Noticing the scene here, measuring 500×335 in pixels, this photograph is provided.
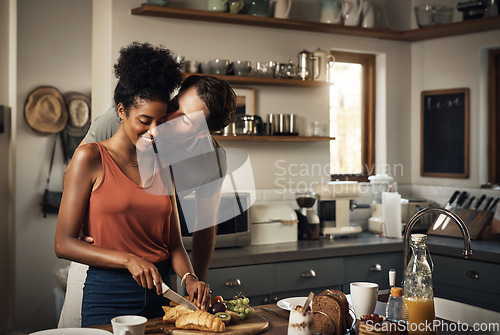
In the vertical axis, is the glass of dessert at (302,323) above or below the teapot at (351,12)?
below

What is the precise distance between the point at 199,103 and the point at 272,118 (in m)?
1.99

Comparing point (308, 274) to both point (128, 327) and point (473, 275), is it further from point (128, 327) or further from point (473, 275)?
point (128, 327)

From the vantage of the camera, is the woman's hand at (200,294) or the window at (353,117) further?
the window at (353,117)

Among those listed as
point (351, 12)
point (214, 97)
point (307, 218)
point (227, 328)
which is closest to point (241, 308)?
point (227, 328)

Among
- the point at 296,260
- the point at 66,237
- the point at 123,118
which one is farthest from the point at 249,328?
the point at 296,260

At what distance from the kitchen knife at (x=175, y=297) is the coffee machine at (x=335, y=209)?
233 centimetres

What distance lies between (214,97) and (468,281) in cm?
229

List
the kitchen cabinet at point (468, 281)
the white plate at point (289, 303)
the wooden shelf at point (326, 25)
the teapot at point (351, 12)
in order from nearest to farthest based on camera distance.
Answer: the white plate at point (289, 303) → the kitchen cabinet at point (468, 281) → the wooden shelf at point (326, 25) → the teapot at point (351, 12)

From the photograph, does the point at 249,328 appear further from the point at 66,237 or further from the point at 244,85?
the point at 244,85

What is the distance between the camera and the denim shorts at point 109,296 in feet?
6.09

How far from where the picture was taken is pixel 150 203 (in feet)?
6.24

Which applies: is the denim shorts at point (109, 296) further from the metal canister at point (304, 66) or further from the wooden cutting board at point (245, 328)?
the metal canister at point (304, 66)

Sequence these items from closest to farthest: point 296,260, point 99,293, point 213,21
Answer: point 99,293, point 296,260, point 213,21

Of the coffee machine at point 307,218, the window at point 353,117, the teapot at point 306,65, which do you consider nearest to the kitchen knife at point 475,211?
the window at point 353,117
